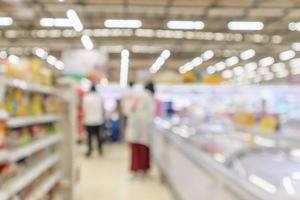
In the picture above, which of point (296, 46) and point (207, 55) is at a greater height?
point (296, 46)

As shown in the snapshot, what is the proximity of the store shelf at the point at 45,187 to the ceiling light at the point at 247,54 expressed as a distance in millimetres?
21977

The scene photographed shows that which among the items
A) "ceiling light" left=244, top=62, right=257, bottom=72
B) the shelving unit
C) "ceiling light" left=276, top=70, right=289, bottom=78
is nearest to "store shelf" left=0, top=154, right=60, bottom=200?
the shelving unit

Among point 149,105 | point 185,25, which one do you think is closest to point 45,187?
point 149,105

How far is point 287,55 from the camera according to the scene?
28.4 metres

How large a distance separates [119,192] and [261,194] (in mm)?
4875

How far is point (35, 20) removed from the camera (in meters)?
19.2

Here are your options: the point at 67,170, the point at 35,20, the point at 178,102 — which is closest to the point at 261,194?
the point at 67,170

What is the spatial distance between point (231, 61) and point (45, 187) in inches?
1083

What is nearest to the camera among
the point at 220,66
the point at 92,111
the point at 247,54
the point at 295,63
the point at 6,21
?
the point at 92,111

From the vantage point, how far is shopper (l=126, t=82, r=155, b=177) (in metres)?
8.00

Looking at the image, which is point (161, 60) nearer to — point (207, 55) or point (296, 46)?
point (207, 55)

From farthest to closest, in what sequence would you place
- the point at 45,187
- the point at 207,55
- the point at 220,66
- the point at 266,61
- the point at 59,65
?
1. the point at 220,66
2. the point at 59,65
3. the point at 266,61
4. the point at 207,55
5. the point at 45,187

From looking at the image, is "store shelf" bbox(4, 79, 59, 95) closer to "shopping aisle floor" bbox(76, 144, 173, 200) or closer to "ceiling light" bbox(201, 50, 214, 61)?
"shopping aisle floor" bbox(76, 144, 173, 200)

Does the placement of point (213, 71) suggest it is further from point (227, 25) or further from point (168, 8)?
point (168, 8)
